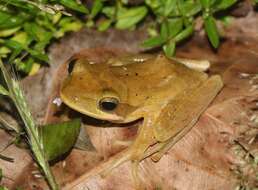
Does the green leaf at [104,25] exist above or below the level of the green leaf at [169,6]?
below

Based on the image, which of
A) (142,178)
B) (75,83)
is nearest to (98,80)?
(75,83)

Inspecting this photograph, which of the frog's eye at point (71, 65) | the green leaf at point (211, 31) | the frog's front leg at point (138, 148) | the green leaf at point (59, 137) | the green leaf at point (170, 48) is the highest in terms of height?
the frog's eye at point (71, 65)

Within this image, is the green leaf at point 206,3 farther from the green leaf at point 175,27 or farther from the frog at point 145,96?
the frog at point 145,96

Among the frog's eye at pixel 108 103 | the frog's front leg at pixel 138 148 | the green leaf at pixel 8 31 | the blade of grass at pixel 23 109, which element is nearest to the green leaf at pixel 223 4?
the frog's front leg at pixel 138 148

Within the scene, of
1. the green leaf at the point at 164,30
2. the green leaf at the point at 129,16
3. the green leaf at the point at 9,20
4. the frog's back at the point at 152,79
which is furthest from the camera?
the green leaf at the point at 129,16

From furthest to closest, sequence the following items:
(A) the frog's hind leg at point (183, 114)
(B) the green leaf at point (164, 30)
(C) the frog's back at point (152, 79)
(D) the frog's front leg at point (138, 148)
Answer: (B) the green leaf at point (164, 30) → (C) the frog's back at point (152, 79) → (A) the frog's hind leg at point (183, 114) → (D) the frog's front leg at point (138, 148)

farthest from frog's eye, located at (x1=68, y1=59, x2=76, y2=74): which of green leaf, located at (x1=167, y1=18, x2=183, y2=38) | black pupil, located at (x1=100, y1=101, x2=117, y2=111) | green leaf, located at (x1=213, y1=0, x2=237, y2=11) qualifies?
green leaf, located at (x1=213, y1=0, x2=237, y2=11)

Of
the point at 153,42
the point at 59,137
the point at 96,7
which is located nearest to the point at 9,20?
the point at 96,7

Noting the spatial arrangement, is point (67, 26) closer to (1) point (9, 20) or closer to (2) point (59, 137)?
(1) point (9, 20)
